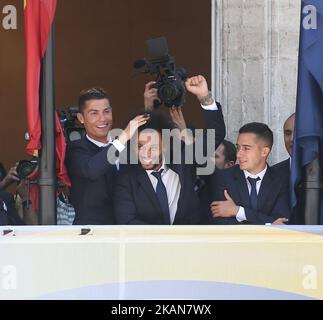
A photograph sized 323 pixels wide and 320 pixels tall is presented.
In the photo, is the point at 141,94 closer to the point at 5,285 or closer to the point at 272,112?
the point at 272,112

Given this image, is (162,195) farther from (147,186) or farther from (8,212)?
(8,212)

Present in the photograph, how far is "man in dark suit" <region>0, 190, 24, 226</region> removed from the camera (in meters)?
3.96

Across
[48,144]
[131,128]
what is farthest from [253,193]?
[48,144]

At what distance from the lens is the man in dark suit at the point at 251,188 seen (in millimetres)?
3947

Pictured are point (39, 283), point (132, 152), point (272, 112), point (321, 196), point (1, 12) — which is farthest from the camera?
point (1, 12)

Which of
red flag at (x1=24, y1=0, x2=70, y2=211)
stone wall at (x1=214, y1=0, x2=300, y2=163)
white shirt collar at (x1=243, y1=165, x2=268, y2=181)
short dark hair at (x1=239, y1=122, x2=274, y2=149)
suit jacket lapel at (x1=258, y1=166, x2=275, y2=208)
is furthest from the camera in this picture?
stone wall at (x1=214, y1=0, x2=300, y2=163)

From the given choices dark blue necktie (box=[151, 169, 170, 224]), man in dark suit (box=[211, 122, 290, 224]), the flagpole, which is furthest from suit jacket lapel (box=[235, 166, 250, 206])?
the flagpole

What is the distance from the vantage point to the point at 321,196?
369cm

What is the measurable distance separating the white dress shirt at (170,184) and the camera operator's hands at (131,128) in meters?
0.22

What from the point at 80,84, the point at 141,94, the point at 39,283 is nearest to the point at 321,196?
the point at 39,283

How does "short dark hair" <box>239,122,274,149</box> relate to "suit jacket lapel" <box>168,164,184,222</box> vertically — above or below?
above

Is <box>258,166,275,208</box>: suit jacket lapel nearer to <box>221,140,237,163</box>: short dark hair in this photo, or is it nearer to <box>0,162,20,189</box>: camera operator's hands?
<box>221,140,237,163</box>: short dark hair

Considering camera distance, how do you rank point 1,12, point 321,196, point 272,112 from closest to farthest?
point 321,196 < point 272,112 < point 1,12
